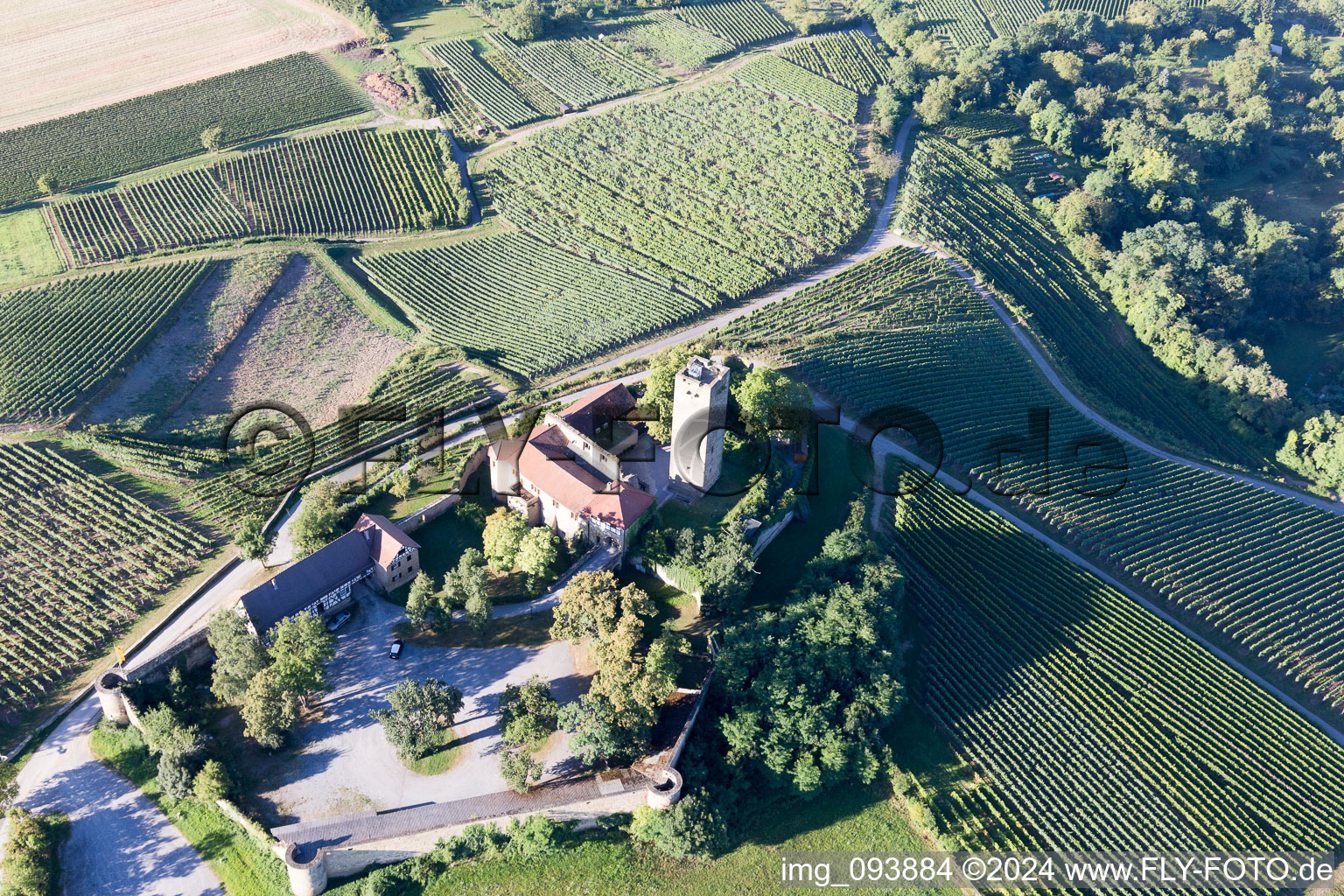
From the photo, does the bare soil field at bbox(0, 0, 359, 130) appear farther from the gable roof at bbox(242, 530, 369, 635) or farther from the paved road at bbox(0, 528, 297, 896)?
the paved road at bbox(0, 528, 297, 896)

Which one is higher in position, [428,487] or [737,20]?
[737,20]

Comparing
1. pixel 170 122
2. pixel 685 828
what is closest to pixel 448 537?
pixel 685 828

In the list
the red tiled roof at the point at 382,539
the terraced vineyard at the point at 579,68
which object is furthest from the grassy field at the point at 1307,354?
the red tiled roof at the point at 382,539

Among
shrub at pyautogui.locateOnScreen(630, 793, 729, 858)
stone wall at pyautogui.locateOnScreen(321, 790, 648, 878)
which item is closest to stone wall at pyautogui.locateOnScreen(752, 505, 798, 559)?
shrub at pyautogui.locateOnScreen(630, 793, 729, 858)

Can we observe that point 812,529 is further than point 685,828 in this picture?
Yes

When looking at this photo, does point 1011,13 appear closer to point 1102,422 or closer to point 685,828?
point 1102,422

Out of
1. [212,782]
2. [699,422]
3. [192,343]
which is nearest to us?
[212,782]

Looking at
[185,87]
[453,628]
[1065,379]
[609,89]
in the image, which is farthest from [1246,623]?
[185,87]

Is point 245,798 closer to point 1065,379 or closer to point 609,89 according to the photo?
point 1065,379
